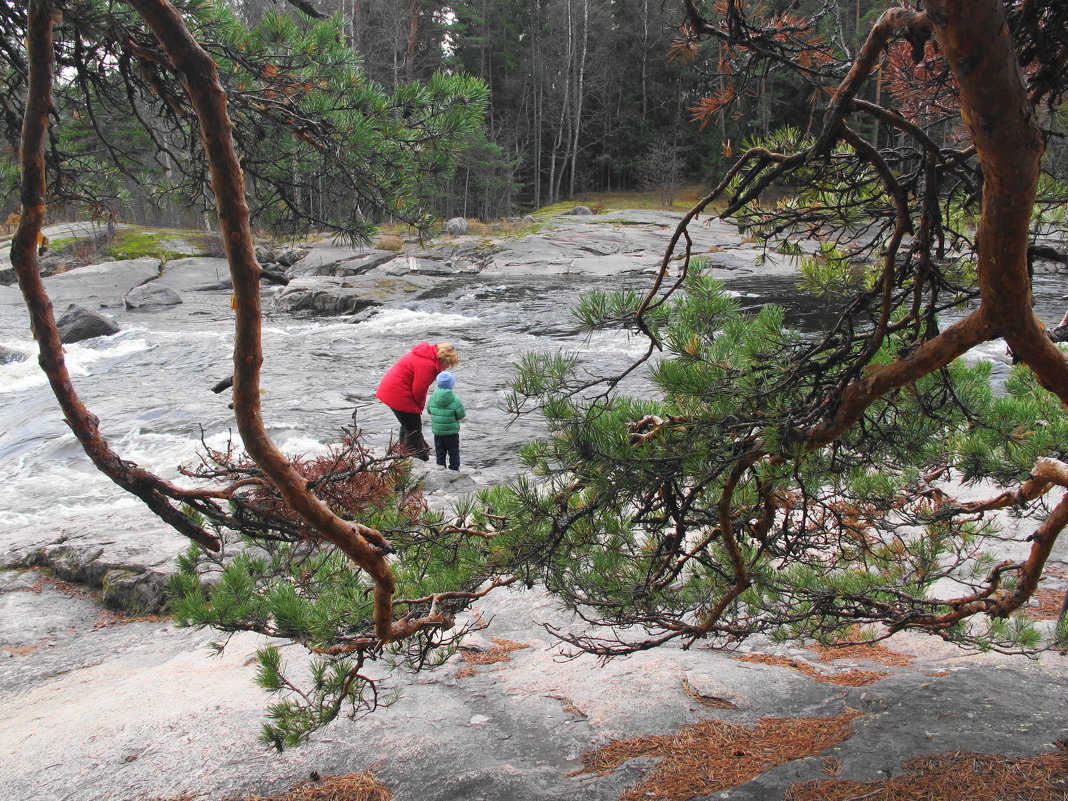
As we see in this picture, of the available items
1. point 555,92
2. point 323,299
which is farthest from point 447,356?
point 555,92

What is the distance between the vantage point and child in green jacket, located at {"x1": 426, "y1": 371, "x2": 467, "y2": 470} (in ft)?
27.2

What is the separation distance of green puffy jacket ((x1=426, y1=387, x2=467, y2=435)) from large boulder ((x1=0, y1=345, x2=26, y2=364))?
10.8 metres

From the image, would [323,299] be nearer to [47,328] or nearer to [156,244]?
[156,244]

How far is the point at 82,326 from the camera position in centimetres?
1678

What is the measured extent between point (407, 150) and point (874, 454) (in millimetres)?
2658

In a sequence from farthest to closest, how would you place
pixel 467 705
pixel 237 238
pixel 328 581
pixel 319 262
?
pixel 319 262, pixel 467 705, pixel 328 581, pixel 237 238

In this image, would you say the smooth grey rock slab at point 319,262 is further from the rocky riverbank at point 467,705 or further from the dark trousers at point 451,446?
the rocky riverbank at point 467,705

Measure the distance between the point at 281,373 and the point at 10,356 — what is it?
5.82 metres

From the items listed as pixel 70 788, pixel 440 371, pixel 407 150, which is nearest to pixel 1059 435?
pixel 407 150

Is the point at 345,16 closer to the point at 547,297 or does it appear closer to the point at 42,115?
the point at 42,115

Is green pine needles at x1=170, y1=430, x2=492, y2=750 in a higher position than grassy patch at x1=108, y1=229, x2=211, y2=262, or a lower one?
lower

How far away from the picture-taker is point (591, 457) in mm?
2549

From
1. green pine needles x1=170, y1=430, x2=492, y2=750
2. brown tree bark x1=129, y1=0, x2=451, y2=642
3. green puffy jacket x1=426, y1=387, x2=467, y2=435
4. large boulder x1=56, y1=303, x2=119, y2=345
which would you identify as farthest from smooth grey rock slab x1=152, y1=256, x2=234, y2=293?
brown tree bark x1=129, y1=0, x2=451, y2=642

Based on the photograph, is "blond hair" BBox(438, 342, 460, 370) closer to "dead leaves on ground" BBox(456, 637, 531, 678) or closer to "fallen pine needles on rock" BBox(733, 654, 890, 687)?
"dead leaves on ground" BBox(456, 637, 531, 678)
